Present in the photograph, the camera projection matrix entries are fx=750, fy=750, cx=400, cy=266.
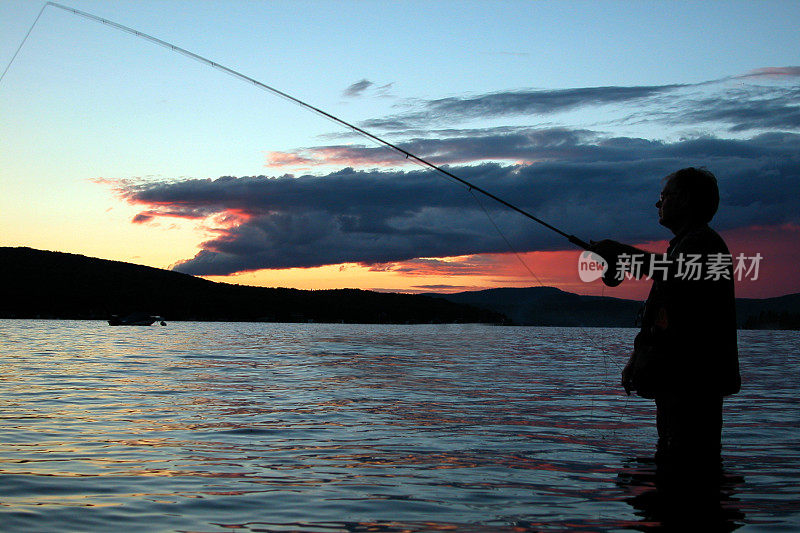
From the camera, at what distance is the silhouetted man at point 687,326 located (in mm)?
5258

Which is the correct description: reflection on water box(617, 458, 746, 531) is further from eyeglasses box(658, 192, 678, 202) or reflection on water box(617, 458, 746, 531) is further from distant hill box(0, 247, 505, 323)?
distant hill box(0, 247, 505, 323)

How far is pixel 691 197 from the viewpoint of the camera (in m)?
5.55

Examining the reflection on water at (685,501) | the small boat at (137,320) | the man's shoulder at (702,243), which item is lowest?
the small boat at (137,320)

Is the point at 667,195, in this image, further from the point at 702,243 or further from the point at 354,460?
the point at 354,460

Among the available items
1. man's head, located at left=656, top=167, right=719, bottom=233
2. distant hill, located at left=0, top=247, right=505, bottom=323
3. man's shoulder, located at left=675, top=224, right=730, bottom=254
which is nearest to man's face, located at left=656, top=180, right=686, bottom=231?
man's head, located at left=656, top=167, right=719, bottom=233

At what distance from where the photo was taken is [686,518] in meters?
5.61

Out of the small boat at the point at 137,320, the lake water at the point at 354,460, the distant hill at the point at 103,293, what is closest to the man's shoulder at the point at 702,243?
the lake water at the point at 354,460

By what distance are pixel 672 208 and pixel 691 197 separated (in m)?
0.17

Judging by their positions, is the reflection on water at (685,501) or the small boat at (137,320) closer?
the reflection on water at (685,501)

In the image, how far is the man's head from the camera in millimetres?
5547

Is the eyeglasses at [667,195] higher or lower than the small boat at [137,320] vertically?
higher

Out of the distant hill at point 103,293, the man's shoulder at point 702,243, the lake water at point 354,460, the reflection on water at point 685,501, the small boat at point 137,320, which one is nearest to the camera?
the man's shoulder at point 702,243

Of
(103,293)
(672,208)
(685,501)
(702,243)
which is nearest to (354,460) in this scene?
(685,501)

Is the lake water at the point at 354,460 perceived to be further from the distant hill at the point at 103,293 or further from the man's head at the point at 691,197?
the distant hill at the point at 103,293
